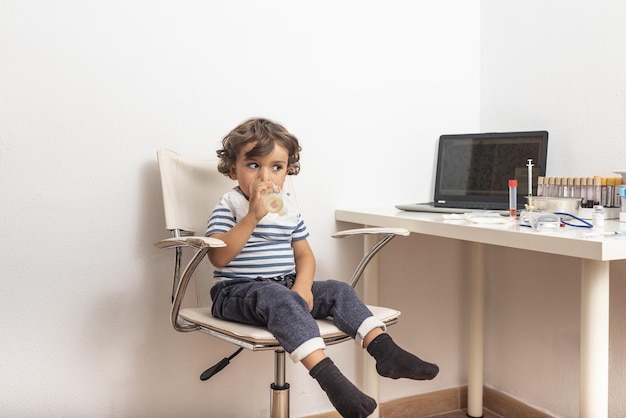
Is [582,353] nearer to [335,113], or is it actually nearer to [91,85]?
[335,113]

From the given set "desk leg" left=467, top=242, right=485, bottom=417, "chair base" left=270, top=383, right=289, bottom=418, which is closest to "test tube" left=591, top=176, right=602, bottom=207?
"desk leg" left=467, top=242, right=485, bottom=417

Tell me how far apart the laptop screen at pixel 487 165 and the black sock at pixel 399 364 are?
0.75 m

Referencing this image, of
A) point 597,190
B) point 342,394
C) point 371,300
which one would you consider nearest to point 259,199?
point 342,394

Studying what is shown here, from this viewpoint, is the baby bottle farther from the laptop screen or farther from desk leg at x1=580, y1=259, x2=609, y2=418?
the laptop screen

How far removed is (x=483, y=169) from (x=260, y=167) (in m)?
0.84

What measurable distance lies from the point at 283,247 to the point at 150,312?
49 cm

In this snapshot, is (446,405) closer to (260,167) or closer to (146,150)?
(260,167)

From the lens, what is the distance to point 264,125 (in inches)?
64.6

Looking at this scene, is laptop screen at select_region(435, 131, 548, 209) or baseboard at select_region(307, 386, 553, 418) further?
baseboard at select_region(307, 386, 553, 418)

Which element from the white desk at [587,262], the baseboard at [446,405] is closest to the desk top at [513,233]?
the white desk at [587,262]

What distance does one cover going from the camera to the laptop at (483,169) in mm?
1986

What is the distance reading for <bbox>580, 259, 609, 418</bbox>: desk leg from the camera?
1.26 meters

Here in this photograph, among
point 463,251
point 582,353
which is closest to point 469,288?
point 463,251

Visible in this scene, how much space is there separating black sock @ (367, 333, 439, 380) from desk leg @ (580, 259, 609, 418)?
0.30 m
